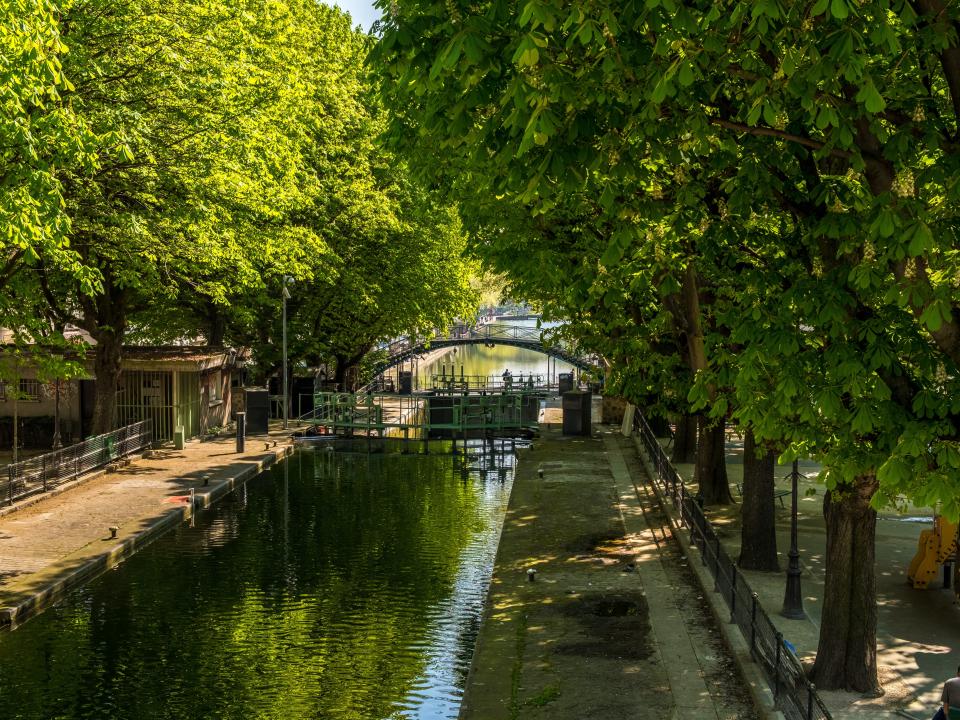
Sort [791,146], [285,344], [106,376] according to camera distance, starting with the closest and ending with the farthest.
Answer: [791,146]
[106,376]
[285,344]

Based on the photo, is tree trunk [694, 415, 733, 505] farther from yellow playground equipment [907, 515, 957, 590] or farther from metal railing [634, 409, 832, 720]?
yellow playground equipment [907, 515, 957, 590]

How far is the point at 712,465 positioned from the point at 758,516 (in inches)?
259

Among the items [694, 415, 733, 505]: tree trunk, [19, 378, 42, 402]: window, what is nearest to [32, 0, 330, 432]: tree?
[19, 378, 42, 402]: window

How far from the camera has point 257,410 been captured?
144 feet

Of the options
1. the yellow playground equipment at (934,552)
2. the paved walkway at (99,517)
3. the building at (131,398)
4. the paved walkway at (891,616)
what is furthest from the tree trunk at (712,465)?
the building at (131,398)

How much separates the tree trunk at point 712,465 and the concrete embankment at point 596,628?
1.46 m

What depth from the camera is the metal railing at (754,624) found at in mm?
12212

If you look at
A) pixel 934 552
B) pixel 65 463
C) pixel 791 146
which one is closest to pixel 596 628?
pixel 934 552

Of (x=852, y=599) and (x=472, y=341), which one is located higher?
(x=472, y=341)

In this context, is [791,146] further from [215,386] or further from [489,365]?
[489,365]

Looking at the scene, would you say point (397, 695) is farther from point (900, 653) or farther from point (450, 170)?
point (450, 170)

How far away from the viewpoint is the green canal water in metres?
15.5

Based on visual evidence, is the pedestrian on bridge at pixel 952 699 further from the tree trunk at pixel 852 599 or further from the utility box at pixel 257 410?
the utility box at pixel 257 410

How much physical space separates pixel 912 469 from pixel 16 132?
1505 centimetres
